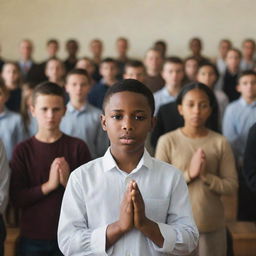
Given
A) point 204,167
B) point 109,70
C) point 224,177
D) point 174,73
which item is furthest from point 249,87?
point 204,167

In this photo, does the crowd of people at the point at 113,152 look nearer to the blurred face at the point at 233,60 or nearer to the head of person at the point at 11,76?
the head of person at the point at 11,76

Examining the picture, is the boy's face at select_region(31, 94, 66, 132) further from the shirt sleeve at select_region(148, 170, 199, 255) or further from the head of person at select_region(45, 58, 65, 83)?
the head of person at select_region(45, 58, 65, 83)

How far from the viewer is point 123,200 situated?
1579 millimetres

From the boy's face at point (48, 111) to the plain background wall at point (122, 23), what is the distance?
5741 mm

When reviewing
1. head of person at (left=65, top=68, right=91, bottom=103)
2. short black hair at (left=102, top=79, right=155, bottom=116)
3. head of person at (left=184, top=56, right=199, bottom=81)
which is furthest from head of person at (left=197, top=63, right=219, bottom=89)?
short black hair at (left=102, top=79, right=155, bottom=116)

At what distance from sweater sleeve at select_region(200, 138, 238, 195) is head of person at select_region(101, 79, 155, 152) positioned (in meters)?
1.02

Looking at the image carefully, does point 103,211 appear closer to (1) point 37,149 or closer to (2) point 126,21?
(1) point 37,149

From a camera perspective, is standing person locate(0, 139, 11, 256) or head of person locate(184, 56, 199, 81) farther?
head of person locate(184, 56, 199, 81)

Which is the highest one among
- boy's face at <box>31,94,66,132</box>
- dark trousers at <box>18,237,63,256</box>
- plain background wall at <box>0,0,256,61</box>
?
plain background wall at <box>0,0,256,61</box>

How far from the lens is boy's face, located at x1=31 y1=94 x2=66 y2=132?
2.66m

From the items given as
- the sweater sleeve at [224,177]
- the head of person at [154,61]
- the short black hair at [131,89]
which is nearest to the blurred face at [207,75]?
the head of person at [154,61]

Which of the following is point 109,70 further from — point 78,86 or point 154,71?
point 78,86

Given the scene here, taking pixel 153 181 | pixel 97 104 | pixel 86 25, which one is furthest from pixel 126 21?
pixel 153 181

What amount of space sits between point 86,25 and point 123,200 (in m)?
7.23
